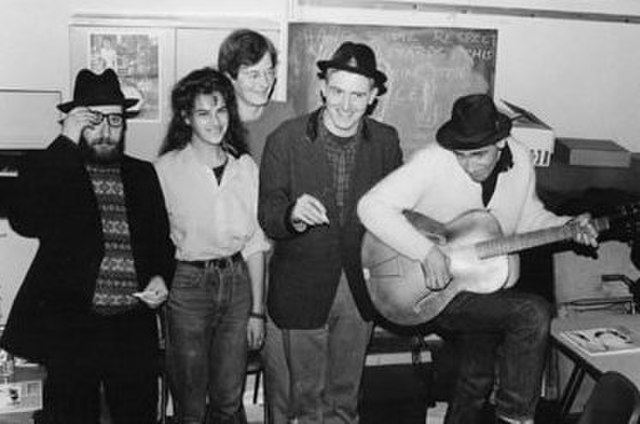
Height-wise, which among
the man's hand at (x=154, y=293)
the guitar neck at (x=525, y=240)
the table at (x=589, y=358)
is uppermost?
the guitar neck at (x=525, y=240)

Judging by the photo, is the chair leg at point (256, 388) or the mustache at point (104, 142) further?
the chair leg at point (256, 388)

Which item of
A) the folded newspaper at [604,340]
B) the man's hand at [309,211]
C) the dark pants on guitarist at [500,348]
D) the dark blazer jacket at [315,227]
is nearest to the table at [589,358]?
the folded newspaper at [604,340]

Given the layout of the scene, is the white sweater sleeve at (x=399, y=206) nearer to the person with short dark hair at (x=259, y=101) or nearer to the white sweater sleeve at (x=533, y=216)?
the white sweater sleeve at (x=533, y=216)

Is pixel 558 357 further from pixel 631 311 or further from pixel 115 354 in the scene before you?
pixel 115 354

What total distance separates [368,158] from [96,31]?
159 centimetres

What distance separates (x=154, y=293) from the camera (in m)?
2.87

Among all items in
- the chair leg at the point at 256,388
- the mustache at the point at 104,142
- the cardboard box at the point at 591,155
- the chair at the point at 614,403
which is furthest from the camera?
the cardboard box at the point at 591,155

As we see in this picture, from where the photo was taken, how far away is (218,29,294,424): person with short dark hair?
3248mm

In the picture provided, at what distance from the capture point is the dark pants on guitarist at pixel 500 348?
281 centimetres

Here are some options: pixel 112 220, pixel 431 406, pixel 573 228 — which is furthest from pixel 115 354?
pixel 573 228

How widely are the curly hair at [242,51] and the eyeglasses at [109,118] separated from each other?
581mm

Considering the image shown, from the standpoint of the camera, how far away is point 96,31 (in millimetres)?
3631

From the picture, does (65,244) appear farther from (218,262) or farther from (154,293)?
(218,262)

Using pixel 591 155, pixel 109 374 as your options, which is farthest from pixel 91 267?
pixel 591 155
